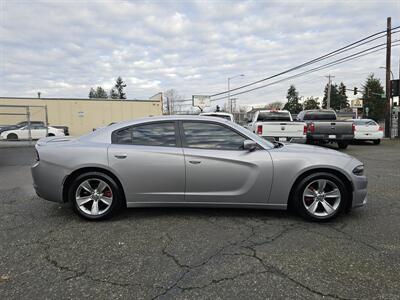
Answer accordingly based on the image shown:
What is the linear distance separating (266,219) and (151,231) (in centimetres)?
159

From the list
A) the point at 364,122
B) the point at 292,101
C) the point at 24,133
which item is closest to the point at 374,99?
the point at 292,101

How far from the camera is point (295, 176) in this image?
4.21 meters

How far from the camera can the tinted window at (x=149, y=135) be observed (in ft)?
14.5

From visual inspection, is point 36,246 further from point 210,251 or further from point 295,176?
point 295,176

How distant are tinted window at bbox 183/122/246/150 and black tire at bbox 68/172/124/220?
117cm

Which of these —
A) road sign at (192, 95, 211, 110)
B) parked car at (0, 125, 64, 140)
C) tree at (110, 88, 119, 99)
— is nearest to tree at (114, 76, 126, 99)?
tree at (110, 88, 119, 99)

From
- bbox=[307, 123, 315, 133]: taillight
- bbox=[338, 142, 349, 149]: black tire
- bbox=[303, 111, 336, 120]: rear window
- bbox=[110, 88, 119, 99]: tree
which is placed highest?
bbox=[110, 88, 119, 99]: tree

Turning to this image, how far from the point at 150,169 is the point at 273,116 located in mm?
10217

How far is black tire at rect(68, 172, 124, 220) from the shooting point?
4.28 m

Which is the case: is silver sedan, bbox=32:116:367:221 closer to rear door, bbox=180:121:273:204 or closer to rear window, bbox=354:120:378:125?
rear door, bbox=180:121:273:204

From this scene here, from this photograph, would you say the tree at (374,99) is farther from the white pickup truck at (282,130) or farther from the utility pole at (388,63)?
the white pickup truck at (282,130)

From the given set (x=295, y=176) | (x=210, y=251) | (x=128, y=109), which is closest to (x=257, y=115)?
(x=295, y=176)

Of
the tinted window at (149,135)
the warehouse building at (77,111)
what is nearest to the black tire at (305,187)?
the tinted window at (149,135)

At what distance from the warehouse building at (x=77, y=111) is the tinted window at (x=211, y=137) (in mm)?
28966
